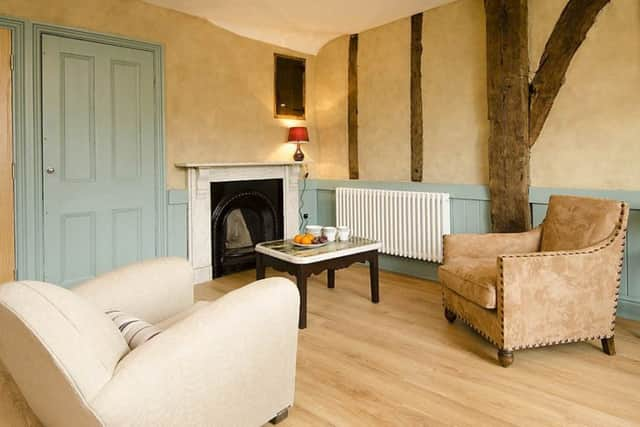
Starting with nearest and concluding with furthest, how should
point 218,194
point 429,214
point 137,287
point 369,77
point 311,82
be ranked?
point 137,287
point 429,214
point 218,194
point 369,77
point 311,82

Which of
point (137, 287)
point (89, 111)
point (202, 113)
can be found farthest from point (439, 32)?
point (137, 287)

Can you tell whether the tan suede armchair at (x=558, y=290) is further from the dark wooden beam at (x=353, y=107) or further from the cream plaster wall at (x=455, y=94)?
the dark wooden beam at (x=353, y=107)

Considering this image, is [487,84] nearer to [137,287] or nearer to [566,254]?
[566,254]

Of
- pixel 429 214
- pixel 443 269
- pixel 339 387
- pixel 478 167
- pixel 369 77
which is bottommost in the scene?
pixel 339 387

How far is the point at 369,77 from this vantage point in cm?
466

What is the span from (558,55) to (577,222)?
4.49 ft

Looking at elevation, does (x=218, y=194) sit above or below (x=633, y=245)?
above

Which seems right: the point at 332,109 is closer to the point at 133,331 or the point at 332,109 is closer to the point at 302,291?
the point at 302,291

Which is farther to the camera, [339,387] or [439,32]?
[439,32]

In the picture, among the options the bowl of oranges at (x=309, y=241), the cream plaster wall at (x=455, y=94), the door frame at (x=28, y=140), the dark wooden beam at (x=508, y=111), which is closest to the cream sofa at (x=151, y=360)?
the bowl of oranges at (x=309, y=241)

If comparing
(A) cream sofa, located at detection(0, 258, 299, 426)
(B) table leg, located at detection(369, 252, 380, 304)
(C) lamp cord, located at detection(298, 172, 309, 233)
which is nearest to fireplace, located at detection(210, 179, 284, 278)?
(C) lamp cord, located at detection(298, 172, 309, 233)

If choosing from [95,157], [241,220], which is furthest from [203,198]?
[95,157]

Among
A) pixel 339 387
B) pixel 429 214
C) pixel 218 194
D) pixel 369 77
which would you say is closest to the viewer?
pixel 339 387

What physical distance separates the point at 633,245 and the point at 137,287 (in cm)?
308
